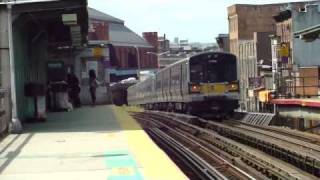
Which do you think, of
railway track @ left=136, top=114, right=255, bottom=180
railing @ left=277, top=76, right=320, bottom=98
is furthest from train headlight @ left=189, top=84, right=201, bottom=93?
railway track @ left=136, top=114, right=255, bottom=180

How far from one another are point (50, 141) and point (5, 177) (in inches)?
214

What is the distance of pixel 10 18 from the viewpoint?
1894cm

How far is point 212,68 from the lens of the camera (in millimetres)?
33031

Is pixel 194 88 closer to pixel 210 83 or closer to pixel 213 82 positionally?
pixel 210 83

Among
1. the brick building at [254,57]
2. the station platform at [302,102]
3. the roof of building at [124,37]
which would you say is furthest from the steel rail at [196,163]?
the roof of building at [124,37]

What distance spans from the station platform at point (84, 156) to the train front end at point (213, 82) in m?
12.9

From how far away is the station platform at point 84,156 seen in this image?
11414 millimetres

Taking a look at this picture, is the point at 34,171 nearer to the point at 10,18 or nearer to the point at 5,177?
the point at 5,177

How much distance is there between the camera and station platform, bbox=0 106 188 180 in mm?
11414

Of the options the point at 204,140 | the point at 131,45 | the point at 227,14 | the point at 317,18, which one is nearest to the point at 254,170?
the point at 204,140

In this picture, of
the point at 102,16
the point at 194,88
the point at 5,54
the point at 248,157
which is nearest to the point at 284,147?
the point at 248,157

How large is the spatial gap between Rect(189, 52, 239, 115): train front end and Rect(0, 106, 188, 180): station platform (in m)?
12.9

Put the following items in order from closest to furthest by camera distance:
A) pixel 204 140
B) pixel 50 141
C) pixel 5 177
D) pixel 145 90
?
pixel 5 177
pixel 50 141
pixel 204 140
pixel 145 90

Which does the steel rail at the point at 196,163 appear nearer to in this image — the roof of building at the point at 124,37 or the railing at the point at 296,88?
the railing at the point at 296,88
